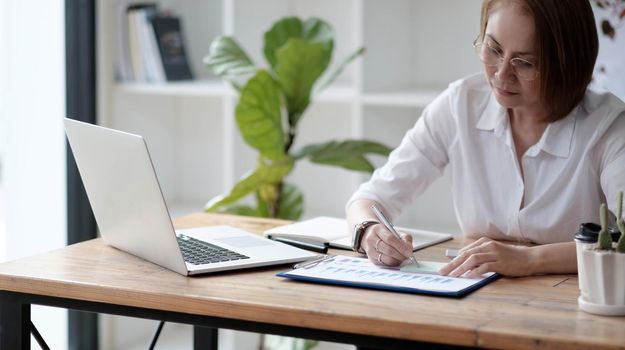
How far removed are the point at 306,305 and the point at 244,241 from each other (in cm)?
46

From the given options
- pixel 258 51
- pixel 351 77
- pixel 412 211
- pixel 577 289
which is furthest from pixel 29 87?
pixel 577 289

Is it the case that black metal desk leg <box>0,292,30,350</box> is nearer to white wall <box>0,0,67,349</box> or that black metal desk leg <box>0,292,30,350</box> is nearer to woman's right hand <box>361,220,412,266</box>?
woman's right hand <box>361,220,412,266</box>

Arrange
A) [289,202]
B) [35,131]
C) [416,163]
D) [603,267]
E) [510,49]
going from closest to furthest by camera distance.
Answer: [603,267] → [510,49] → [416,163] → [289,202] → [35,131]

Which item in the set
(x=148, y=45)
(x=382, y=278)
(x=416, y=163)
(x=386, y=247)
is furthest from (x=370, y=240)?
(x=148, y=45)

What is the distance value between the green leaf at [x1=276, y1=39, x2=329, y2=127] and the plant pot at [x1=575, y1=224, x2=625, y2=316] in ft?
5.18

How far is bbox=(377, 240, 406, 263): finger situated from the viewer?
181 centimetres

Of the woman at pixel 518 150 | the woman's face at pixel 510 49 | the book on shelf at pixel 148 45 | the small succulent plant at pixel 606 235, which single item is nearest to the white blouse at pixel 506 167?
the woman at pixel 518 150

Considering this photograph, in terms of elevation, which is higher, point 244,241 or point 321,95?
point 321,95

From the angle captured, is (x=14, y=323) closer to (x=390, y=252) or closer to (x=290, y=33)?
(x=390, y=252)

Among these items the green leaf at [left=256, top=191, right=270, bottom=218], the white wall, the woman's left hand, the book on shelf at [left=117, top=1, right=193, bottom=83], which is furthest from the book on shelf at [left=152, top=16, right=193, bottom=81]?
the woman's left hand

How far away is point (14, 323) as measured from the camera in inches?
71.5

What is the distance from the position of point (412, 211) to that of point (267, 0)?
95 centimetres

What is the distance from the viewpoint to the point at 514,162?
2131 mm

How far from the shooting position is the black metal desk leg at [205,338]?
2.27m
